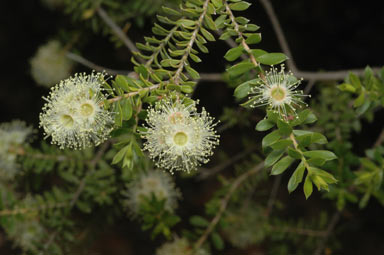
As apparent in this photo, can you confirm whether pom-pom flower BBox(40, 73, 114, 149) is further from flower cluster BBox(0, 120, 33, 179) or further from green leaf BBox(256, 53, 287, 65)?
flower cluster BBox(0, 120, 33, 179)

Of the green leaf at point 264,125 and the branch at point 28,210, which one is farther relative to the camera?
the branch at point 28,210

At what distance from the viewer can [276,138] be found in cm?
133

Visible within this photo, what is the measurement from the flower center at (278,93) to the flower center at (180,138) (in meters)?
0.33

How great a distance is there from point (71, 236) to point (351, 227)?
196 centimetres

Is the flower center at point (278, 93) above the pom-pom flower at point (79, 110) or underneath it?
underneath

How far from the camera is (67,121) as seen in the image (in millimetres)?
1468

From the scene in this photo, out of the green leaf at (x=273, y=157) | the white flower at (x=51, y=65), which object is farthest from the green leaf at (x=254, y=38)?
the white flower at (x=51, y=65)

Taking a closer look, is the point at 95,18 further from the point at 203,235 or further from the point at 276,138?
the point at 276,138

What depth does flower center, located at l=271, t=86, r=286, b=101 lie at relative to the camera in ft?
4.66

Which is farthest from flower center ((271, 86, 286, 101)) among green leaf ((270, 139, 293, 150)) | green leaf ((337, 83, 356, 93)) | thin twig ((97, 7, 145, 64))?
thin twig ((97, 7, 145, 64))

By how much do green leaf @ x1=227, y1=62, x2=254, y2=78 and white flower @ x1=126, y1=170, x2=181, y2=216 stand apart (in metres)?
1.32

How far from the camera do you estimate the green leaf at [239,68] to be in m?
1.36

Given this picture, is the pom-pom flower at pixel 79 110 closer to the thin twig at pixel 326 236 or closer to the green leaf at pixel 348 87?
the green leaf at pixel 348 87

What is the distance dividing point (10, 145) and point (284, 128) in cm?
163
